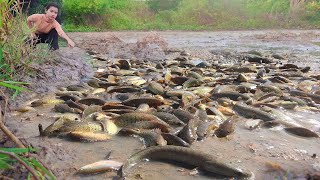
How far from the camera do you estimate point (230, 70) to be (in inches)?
368

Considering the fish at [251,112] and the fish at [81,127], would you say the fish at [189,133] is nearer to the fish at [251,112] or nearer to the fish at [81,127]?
the fish at [81,127]

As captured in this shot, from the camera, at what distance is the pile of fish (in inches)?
178

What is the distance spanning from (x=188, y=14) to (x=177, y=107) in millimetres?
27152

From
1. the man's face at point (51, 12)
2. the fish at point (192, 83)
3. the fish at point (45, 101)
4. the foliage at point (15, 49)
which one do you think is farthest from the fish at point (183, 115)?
the man's face at point (51, 12)

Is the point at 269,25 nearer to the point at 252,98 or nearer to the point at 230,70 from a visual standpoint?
the point at 230,70

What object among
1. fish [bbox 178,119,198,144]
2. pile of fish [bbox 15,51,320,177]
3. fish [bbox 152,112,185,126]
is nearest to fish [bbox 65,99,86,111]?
pile of fish [bbox 15,51,320,177]

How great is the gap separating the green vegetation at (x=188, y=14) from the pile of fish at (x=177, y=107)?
1915 cm

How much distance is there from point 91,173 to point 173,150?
81 cm

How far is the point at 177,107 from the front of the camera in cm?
585

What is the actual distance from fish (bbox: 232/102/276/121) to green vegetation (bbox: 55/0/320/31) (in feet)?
68.8

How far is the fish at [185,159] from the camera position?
364 centimetres

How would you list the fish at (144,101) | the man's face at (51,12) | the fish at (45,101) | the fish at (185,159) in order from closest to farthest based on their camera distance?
the fish at (185,159)
the fish at (144,101)
the fish at (45,101)
the man's face at (51,12)

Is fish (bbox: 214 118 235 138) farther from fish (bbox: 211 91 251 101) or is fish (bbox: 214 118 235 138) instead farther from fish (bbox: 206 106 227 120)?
fish (bbox: 211 91 251 101)

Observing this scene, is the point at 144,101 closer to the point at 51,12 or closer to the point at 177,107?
the point at 177,107
